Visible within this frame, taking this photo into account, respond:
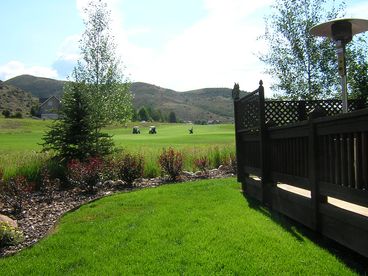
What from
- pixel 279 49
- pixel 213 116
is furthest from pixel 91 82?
pixel 213 116

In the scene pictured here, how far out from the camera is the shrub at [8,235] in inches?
257

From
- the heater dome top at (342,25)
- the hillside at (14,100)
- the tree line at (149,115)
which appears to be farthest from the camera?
the tree line at (149,115)

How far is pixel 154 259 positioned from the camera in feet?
16.7

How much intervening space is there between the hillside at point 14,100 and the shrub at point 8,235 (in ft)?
374

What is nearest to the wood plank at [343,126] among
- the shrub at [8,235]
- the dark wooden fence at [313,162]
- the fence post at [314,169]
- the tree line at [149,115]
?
the dark wooden fence at [313,162]

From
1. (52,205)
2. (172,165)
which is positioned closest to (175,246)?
(52,205)

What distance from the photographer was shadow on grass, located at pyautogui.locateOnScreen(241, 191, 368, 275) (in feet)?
15.5

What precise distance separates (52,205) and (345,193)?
22.7ft

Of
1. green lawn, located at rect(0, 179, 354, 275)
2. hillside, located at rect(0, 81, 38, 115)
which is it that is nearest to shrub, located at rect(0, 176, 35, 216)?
green lawn, located at rect(0, 179, 354, 275)

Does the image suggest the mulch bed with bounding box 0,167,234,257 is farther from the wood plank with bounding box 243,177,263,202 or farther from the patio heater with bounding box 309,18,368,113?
the patio heater with bounding box 309,18,368,113

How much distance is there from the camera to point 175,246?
5520 millimetres

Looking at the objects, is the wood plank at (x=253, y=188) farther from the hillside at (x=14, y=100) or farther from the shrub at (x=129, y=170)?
the hillside at (x=14, y=100)

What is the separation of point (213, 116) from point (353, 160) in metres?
195

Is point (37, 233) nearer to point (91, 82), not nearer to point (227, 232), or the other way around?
point (227, 232)
